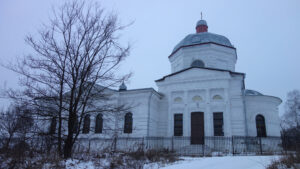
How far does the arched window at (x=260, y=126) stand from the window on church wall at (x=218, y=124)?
3.16 metres

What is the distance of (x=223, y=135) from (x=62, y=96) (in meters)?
13.3

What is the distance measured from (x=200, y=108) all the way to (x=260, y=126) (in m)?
5.21

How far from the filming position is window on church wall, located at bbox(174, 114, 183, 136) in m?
19.0

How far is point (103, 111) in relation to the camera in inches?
376

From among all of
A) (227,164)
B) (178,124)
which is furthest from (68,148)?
(178,124)

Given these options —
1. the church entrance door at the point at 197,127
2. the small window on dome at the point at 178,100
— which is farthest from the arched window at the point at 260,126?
the small window on dome at the point at 178,100

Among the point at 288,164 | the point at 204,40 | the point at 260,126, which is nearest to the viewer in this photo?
the point at 288,164

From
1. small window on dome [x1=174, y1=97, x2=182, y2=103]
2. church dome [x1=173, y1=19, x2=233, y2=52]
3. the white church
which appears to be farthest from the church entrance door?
church dome [x1=173, y1=19, x2=233, y2=52]

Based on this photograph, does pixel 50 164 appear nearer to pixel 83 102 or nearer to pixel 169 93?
pixel 83 102

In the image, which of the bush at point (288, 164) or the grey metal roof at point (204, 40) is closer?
the bush at point (288, 164)

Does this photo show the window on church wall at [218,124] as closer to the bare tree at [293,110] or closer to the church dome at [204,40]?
the church dome at [204,40]

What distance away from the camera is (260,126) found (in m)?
18.3

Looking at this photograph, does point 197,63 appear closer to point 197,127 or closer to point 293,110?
point 197,127

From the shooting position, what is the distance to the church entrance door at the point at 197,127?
18141 mm
